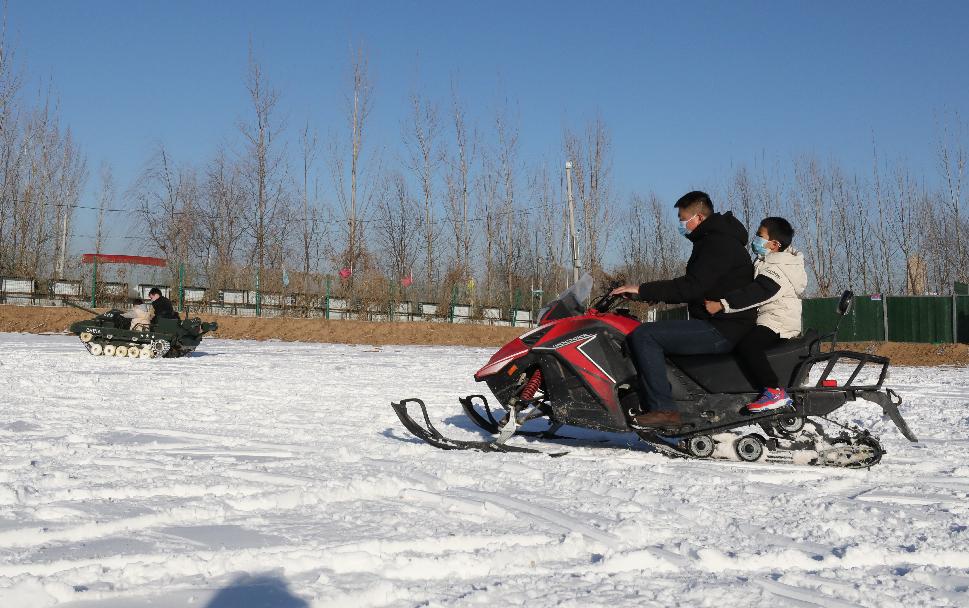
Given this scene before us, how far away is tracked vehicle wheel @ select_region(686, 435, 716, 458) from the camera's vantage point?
17.8 feet

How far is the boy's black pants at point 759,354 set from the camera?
511cm

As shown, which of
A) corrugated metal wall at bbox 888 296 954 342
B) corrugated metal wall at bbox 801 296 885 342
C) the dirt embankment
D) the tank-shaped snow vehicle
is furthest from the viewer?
corrugated metal wall at bbox 801 296 885 342

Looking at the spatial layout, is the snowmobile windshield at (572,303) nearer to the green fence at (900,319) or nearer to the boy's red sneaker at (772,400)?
the boy's red sneaker at (772,400)

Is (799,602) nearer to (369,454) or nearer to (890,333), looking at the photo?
(369,454)

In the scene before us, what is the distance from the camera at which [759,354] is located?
5.13 meters

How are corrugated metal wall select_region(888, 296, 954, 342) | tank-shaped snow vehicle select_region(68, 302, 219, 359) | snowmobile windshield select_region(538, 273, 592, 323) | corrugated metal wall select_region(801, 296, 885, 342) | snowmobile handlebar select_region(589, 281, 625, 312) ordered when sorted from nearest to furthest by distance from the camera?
snowmobile handlebar select_region(589, 281, 625, 312) < snowmobile windshield select_region(538, 273, 592, 323) < tank-shaped snow vehicle select_region(68, 302, 219, 359) < corrugated metal wall select_region(888, 296, 954, 342) < corrugated metal wall select_region(801, 296, 885, 342)

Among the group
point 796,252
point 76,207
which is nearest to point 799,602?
point 796,252

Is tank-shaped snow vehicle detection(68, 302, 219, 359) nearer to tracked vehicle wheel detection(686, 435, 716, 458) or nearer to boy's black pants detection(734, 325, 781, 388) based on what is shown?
tracked vehicle wheel detection(686, 435, 716, 458)

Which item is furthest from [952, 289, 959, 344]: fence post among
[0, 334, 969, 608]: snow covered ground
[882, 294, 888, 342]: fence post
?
[0, 334, 969, 608]: snow covered ground

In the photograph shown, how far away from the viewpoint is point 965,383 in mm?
12188

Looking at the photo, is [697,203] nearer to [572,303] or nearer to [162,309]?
[572,303]

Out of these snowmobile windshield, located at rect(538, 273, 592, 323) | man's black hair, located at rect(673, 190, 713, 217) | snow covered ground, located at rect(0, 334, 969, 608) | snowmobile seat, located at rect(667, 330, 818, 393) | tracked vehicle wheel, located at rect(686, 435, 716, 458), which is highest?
man's black hair, located at rect(673, 190, 713, 217)

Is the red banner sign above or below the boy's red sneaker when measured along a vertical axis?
above

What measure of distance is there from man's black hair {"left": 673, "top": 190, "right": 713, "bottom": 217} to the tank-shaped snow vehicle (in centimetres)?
1156
